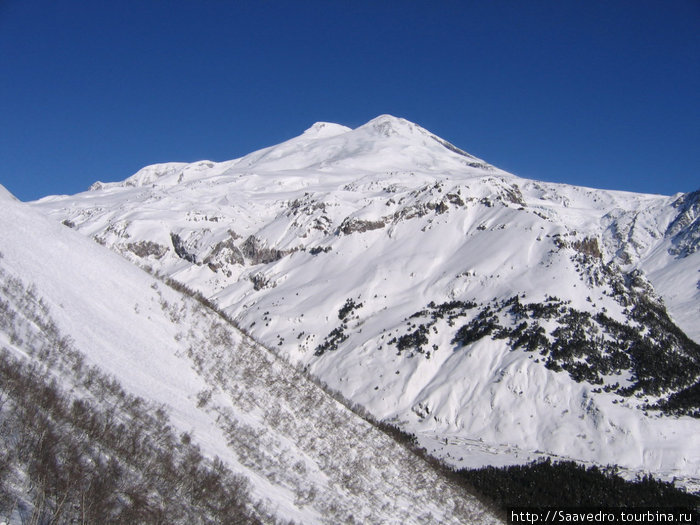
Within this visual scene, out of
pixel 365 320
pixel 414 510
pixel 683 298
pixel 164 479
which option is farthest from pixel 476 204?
pixel 164 479

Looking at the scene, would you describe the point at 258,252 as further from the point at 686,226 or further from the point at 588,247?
the point at 686,226

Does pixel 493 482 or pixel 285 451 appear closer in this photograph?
pixel 285 451

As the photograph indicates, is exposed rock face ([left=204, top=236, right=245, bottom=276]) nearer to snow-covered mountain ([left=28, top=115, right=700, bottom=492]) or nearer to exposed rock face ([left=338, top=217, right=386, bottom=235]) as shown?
snow-covered mountain ([left=28, top=115, right=700, bottom=492])

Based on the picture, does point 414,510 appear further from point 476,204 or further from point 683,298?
point 683,298

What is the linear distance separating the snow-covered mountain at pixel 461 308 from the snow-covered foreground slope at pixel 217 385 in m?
10.9

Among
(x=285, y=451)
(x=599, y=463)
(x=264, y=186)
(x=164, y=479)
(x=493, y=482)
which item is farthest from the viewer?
(x=264, y=186)

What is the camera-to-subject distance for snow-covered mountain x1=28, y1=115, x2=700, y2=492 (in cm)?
5703

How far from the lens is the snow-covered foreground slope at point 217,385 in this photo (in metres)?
11.3

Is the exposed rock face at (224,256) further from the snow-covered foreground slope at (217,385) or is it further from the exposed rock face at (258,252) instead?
the snow-covered foreground slope at (217,385)

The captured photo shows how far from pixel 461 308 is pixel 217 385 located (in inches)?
2809

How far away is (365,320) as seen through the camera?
88.7m

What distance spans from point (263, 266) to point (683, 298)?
10715 cm

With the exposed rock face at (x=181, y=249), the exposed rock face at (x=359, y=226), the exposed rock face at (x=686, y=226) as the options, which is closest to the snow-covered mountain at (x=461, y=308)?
the exposed rock face at (x=359, y=226)

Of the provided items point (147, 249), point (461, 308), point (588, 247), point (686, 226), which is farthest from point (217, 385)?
point (686, 226)
